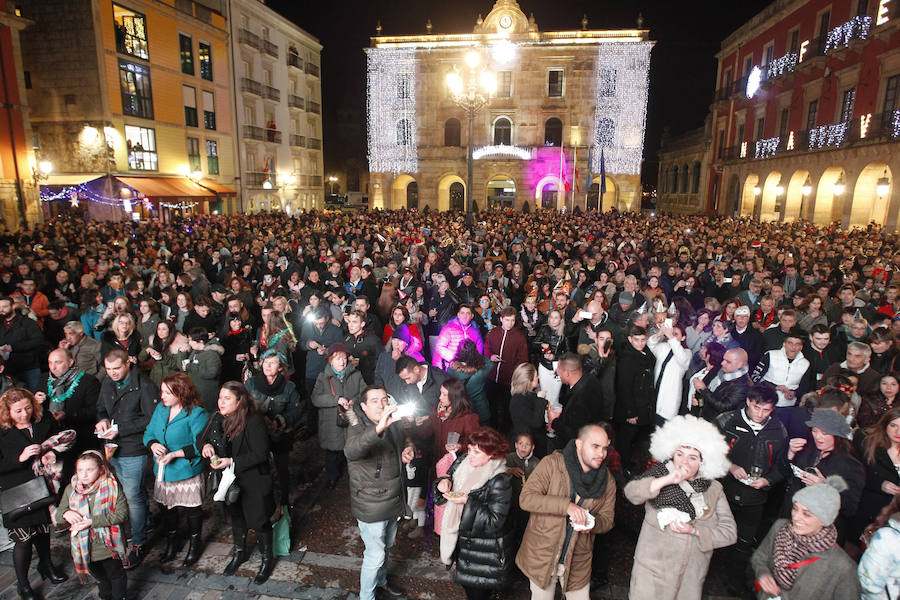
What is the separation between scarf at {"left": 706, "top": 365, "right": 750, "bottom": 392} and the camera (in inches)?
184

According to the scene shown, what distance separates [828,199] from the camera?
22703 millimetres

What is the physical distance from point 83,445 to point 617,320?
6520mm

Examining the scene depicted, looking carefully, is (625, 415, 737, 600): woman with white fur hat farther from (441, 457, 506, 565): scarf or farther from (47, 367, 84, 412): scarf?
(47, 367, 84, 412): scarf

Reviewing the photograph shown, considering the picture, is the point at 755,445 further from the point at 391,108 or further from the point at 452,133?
the point at 452,133

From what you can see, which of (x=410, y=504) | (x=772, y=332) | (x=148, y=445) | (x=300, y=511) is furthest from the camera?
(x=772, y=332)

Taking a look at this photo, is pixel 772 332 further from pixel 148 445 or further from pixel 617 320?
pixel 148 445

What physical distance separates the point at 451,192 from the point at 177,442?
138ft

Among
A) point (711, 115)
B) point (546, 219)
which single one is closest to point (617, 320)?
point (546, 219)

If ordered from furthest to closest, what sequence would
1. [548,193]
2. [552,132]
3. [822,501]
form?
[548,193]
[552,132]
[822,501]

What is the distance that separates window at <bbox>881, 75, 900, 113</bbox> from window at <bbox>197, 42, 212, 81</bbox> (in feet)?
105

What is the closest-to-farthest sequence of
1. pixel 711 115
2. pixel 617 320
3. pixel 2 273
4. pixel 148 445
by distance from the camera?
pixel 148 445 < pixel 617 320 < pixel 2 273 < pixel 711 115

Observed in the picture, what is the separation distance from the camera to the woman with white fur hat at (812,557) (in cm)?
261

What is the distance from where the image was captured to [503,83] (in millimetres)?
37812

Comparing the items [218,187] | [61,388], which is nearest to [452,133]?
[218,187]
